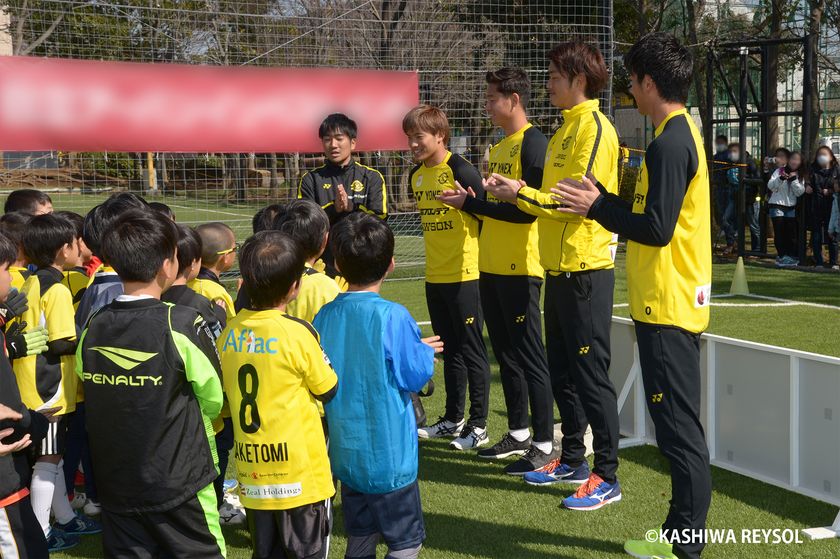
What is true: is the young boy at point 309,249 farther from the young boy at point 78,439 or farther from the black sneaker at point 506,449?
the black sneaker at point 506,449

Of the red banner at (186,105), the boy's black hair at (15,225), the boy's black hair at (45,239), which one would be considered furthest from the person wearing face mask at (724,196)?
the boy's black hair at (45,239)

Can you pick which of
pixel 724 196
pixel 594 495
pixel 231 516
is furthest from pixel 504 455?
pixel 724 196

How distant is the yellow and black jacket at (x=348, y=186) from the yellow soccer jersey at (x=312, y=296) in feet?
6.77

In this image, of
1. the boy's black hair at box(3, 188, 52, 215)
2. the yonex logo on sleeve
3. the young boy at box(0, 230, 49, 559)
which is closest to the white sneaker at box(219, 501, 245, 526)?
the young boy at box(0, 230, 49, 559)

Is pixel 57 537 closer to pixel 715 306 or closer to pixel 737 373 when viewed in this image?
pixel 737 373

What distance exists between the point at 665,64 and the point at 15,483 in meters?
2.65

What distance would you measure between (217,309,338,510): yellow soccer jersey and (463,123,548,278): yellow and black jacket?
2.04 meters

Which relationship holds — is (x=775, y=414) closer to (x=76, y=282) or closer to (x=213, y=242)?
(x=213, y=242)

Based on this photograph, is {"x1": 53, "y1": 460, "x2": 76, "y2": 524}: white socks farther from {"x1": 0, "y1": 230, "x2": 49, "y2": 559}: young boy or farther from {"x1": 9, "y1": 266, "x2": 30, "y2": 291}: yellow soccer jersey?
{"x1": 0, "y1": 230, "x2": 49, "y2": 559}: young boy

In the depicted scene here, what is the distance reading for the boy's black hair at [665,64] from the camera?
3.31m

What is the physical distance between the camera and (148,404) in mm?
2840

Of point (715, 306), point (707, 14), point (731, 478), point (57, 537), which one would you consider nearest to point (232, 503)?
point (57, 537)

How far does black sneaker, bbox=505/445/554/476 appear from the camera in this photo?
4840 mm

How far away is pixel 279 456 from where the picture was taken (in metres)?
2.96
